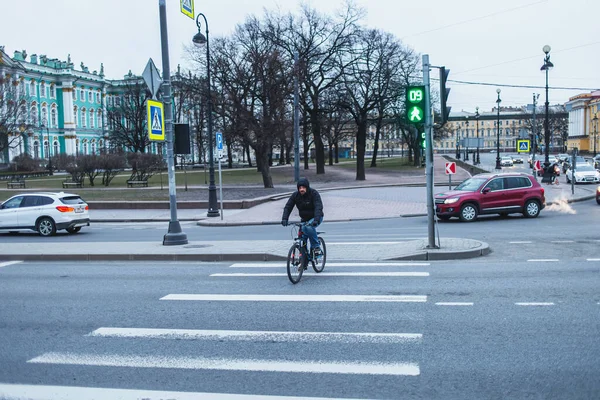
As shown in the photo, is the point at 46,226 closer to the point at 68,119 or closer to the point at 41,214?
the point at 41,214

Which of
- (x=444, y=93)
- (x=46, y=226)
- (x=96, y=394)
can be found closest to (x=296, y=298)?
(x=96, y=394)

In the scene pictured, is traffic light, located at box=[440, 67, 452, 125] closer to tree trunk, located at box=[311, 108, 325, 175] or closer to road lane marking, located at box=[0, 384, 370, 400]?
road lane marking, located at box=[0, 384, 370, 400]

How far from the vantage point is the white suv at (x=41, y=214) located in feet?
68.7

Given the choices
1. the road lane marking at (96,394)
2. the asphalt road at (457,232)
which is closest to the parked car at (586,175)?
the asphalt road at (457,232)

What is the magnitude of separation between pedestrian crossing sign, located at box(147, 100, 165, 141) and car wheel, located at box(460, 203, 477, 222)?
1149cm

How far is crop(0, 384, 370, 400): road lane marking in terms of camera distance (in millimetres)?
5152

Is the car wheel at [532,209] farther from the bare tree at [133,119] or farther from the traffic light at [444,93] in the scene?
the bare tree at [133,119]

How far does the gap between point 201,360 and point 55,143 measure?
10896 cm

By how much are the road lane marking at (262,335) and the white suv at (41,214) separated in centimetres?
1478

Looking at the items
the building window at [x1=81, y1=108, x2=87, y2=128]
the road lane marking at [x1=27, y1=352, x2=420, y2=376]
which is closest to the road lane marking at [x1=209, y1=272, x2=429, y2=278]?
the road lane marking at [x1=27, y1=352, x2=420, y2=376]

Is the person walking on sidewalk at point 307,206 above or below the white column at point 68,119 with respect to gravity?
below

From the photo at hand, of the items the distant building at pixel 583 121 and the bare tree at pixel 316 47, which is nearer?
the bare tree at pixel 316 47

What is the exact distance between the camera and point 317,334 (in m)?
7.02

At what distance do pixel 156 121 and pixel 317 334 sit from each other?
10.1 m
